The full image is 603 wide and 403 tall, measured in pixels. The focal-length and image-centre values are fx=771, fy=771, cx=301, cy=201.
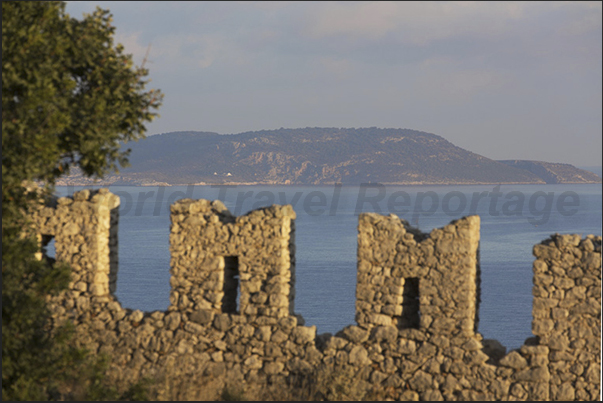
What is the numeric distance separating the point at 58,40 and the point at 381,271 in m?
5.89

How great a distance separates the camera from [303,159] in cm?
10569

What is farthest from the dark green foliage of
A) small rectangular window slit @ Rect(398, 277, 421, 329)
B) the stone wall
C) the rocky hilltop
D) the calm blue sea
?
the rocky hilltop

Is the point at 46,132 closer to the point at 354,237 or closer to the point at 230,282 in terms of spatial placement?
the point at 230,282

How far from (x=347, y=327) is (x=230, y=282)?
2247mm

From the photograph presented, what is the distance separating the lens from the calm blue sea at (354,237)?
5269 centimetres

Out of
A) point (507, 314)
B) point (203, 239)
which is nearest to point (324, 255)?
point (507, 314)

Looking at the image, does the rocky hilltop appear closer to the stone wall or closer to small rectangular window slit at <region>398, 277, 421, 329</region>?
the stone wall

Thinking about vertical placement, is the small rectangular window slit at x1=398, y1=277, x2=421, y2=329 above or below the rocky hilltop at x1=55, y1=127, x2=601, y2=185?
below

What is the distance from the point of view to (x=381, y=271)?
40.1 ft

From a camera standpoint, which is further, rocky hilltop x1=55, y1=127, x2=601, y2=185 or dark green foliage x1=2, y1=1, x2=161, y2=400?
rocky hilltop x1=55, y1=127, x2=601, y2=185

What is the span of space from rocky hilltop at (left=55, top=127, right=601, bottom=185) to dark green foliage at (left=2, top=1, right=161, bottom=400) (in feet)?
281

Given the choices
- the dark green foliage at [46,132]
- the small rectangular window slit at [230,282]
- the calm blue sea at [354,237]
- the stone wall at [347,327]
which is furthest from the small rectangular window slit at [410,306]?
the calm blue sea at [354,237]

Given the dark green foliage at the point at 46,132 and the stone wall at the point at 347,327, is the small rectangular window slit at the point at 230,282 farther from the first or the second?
the dark green foliage at the point at 46,132

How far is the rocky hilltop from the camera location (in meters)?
103
